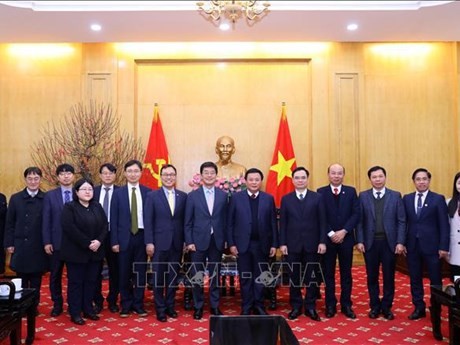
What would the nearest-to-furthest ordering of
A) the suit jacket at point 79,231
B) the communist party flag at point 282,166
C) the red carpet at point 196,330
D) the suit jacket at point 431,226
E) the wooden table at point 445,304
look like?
the wooden table at point 445,304, the red carpet at point 196,330, the suit jacket at point 79,231, the suit jacket at point 431,226, the communist party flag at point 282,166

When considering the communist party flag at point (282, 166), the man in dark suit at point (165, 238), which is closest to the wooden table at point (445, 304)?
the man in dark suit at point (165, 238)

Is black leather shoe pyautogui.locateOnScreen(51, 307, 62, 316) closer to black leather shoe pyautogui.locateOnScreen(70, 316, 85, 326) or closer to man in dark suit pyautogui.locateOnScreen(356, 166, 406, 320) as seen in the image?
black leather shoe pyautogui.locateOnScreen(70, 316, 85, 326)

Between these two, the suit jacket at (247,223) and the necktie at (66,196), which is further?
the necktie at (66,196)

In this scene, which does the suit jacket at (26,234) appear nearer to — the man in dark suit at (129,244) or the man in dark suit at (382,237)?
the man in dark suit at (129,244)

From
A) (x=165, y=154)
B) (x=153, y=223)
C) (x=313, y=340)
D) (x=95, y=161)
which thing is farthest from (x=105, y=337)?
(x=165, y=154)

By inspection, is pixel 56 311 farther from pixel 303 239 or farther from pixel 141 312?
pixel 303 239

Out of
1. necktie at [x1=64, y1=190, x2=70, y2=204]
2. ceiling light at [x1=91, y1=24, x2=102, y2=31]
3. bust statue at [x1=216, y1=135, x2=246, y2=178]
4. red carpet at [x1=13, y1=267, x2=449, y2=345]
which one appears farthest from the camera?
bust statue at [x1=216, y1=135, x2=246, y2=178]

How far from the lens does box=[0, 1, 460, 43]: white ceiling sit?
620 cm

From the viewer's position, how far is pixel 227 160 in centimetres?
743

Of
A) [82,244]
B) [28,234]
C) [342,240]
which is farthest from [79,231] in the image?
[342,240]

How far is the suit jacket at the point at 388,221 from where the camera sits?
4.48 m

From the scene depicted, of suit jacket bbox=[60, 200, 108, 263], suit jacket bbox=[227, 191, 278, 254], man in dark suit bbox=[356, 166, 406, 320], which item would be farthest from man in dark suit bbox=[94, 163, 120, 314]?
man in dark suit bbox=[356, 166, 406, 320]

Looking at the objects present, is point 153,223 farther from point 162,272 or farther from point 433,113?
point 433,113

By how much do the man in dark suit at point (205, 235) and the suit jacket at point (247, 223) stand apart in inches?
3.5
